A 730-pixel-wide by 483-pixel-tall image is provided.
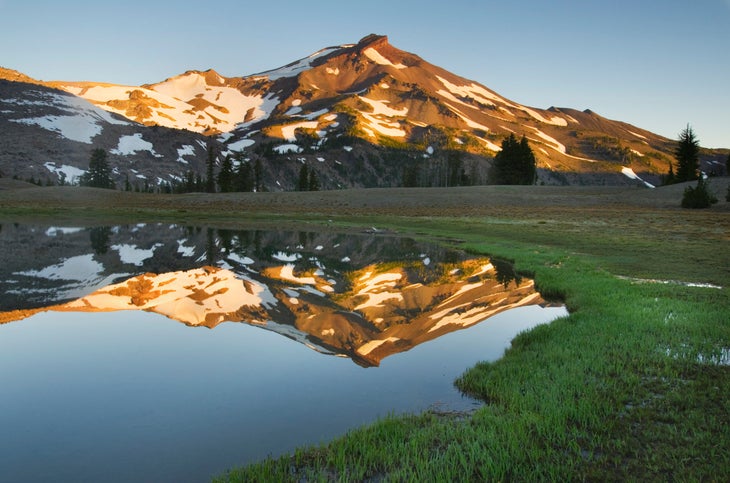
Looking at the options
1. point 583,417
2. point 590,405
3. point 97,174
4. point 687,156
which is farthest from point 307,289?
point 97,174

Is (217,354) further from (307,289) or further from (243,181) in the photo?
(243,181)

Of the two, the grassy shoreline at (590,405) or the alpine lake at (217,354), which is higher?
the grassy shoreline at (590,405)

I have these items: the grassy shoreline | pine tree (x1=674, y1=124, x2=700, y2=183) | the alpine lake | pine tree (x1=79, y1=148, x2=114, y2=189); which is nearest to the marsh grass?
the grassy shoreline

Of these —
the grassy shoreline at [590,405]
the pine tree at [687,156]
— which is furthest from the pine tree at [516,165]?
the grassy shoreline at [590,405]

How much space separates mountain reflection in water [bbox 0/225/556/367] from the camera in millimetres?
12867

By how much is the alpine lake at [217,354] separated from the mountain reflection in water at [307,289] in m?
0.09

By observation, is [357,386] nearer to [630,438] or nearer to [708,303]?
[630,438]

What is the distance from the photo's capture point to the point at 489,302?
16.3 m

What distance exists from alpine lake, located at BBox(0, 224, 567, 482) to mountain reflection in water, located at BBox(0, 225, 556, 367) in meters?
0.09

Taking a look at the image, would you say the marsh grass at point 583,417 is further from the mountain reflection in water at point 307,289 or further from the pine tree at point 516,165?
the pine tree at point 516,165

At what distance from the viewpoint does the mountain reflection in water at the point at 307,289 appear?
12867mm

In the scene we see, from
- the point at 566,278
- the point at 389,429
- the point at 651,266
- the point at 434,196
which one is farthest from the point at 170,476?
the point at 434,196

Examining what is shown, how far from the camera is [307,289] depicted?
727 inches

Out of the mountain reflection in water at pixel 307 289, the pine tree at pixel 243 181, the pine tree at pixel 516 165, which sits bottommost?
the mountain reflection in water at pixel 307 289
